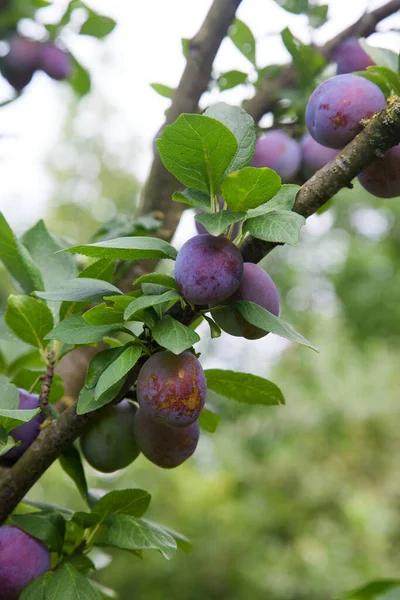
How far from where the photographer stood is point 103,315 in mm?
398

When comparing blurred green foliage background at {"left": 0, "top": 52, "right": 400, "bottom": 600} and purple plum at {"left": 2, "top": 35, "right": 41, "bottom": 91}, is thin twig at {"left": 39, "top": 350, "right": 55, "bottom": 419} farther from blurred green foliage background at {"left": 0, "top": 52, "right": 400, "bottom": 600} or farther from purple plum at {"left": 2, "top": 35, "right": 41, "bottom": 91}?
blurred green foliage background at {"left": 0, "top": 52, "right": 400, "bottom": 600}

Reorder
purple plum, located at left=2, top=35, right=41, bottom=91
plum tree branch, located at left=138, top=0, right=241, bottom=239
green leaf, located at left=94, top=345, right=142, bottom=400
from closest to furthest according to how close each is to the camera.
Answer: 1. green leaf, located at left=94, top=345, right=142, bottom=400
2. plum tree branch, located at left=138, top=0, right=241, bottom=239
3. purple plum, located at left=2, top=35, right=41, bottom=91

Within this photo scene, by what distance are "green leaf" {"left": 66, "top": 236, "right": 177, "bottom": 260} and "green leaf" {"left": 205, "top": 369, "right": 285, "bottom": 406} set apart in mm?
130

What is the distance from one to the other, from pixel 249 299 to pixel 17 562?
0.81 feet

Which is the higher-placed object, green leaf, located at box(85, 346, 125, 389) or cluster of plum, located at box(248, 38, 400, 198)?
cluster of plum, located at box(248, 38, 400, 198)

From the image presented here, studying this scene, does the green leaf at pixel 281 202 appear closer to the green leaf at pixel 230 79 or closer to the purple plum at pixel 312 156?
the purple plum at pixel 312 156

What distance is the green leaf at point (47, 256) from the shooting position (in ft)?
1.86

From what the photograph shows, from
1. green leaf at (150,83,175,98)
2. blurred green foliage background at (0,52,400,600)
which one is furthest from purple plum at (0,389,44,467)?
blurred green foliage background at (0,52,400,600)

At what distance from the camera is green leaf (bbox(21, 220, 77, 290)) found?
0.57 metres

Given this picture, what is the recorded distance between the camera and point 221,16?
2.33ft

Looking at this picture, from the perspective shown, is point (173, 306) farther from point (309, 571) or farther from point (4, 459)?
point (309, 571)

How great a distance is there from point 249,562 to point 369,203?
17.2 ft

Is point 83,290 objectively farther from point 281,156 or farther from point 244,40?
point 244,40

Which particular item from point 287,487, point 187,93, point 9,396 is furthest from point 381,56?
point 287,487
